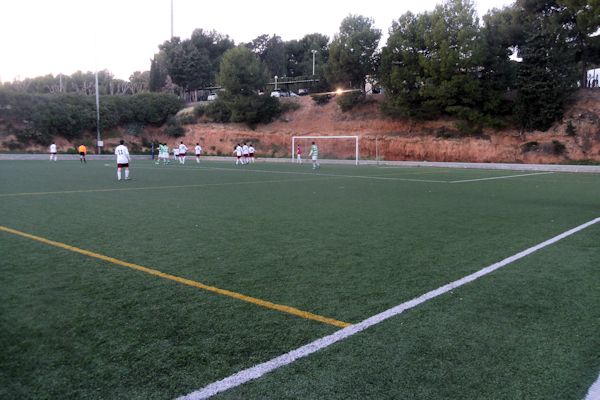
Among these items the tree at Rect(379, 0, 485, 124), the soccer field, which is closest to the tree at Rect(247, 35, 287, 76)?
the tree at Rect(379, 0, 485, 124)

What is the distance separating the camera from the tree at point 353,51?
49.2 meters

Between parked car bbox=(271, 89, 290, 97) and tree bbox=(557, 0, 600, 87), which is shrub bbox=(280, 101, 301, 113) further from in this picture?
tree bbox=(557, 0, 600, 87)

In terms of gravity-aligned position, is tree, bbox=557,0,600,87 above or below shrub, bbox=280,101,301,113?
above

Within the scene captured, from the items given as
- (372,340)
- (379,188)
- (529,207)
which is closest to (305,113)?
(379,188)

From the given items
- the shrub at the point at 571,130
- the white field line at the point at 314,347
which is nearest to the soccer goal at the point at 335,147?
the shrub at the point at 571,130

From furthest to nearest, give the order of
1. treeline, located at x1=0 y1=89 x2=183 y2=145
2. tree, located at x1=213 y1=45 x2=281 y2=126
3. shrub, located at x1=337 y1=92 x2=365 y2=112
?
treeline, located at x1=0 y1=89 x2=183 y2=145 < tree, located at x1=213 y1=45 x2=281 y2=126 < shrub, located at x1=337 y1=92 x2=365 y2=112

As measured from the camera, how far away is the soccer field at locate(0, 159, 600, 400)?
10.6 feet

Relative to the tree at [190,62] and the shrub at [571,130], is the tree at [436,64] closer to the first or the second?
the shrub at [571,130]

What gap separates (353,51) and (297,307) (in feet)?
157

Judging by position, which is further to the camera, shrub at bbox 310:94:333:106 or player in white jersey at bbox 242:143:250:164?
shrub at bbox 310:94:333:106

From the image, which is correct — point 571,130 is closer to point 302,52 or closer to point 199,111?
point 199,111

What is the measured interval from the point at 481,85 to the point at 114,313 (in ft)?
138

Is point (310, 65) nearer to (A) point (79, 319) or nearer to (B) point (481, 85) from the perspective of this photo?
(B) point (481, 85)

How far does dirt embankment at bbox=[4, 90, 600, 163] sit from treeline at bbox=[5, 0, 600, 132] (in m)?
1.37
